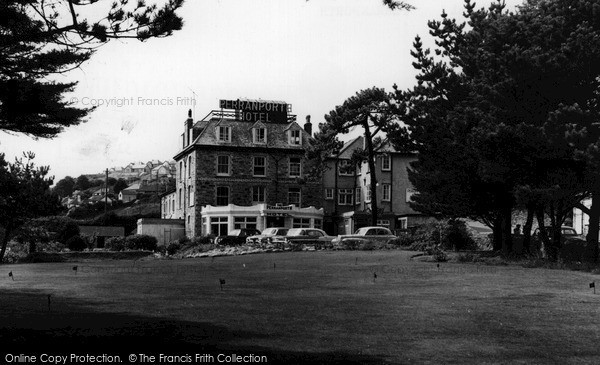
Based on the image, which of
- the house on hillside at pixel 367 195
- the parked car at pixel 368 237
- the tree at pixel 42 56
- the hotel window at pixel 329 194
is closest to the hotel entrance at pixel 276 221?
the house on hillside at pixel 367 195

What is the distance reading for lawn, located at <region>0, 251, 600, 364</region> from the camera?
412 inches

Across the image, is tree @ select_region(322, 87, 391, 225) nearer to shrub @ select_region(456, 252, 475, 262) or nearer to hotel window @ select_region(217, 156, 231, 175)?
hotel window @ select_region(217, 156, 231, 175)

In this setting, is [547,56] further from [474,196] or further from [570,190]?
[474,196]

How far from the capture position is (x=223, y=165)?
71.2m

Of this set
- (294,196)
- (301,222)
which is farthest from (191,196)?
(301,222)

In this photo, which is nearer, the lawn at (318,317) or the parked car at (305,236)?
the lawn at (318,317)

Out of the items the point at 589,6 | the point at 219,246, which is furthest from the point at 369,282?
the point at 219,246

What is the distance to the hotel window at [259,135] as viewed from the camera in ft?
238

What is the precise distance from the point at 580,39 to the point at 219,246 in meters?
29.4

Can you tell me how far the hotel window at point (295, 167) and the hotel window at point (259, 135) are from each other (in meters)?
3.42

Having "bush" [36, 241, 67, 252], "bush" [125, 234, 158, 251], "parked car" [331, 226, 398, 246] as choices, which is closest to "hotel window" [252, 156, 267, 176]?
"bush" [125, 234, 158, 251]

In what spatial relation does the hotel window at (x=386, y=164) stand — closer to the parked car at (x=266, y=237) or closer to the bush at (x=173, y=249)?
the parked car at (x=266, y=237)

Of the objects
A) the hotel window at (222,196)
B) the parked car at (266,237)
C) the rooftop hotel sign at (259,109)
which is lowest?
the parked car at (266,237)

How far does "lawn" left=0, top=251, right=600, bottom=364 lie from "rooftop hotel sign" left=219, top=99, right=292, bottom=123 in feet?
170
